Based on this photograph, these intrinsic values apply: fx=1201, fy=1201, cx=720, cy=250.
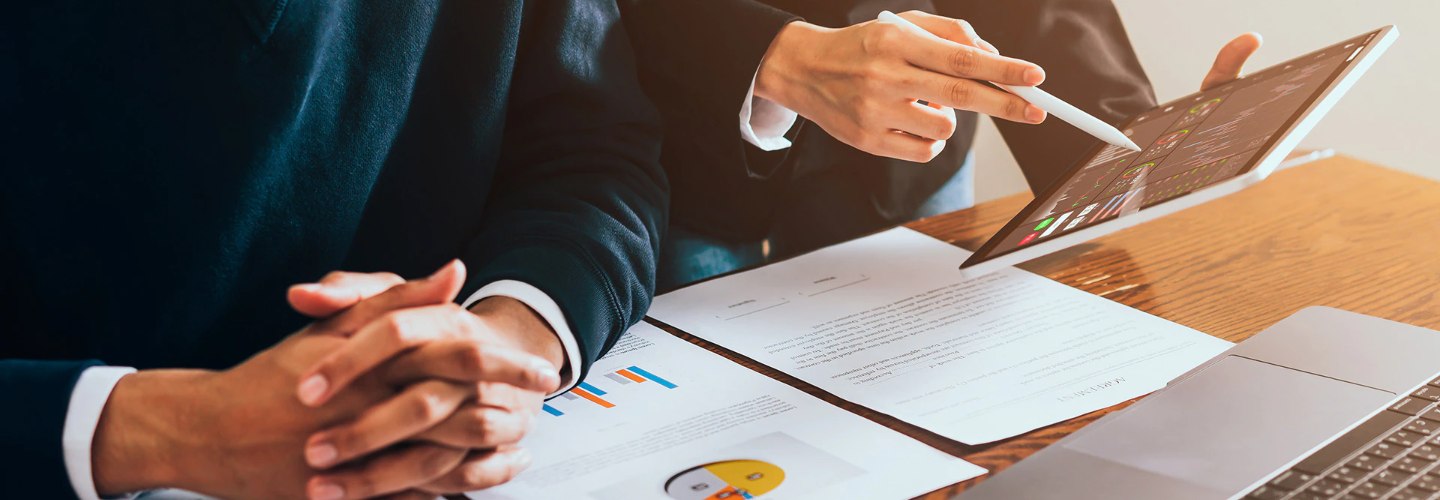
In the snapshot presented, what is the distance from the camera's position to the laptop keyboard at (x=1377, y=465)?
2.07 ft

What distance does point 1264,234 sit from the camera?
113cm

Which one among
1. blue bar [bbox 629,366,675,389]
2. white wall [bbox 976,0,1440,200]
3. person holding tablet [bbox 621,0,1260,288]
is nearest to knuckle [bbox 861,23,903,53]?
person holding tablet [bbox 621,0,1260,288]

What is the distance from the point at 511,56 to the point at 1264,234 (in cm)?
72

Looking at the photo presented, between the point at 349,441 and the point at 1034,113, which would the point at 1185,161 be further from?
the point at 349,441

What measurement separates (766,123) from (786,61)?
0.13 metres

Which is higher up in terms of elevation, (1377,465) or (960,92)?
(960,92)

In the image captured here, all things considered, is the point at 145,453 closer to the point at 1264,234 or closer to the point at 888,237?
the point at 888,237

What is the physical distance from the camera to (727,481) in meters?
0.69

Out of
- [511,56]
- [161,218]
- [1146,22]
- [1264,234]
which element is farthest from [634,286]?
[1146,22]

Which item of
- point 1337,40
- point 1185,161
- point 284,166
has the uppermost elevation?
point 1337,40

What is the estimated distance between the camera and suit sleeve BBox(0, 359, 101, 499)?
61cm

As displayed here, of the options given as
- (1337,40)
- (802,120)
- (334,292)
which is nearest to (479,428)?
(334,292)

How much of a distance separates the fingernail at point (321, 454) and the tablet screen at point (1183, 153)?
0.50m

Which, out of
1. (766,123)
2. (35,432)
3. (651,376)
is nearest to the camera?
(35,432)
